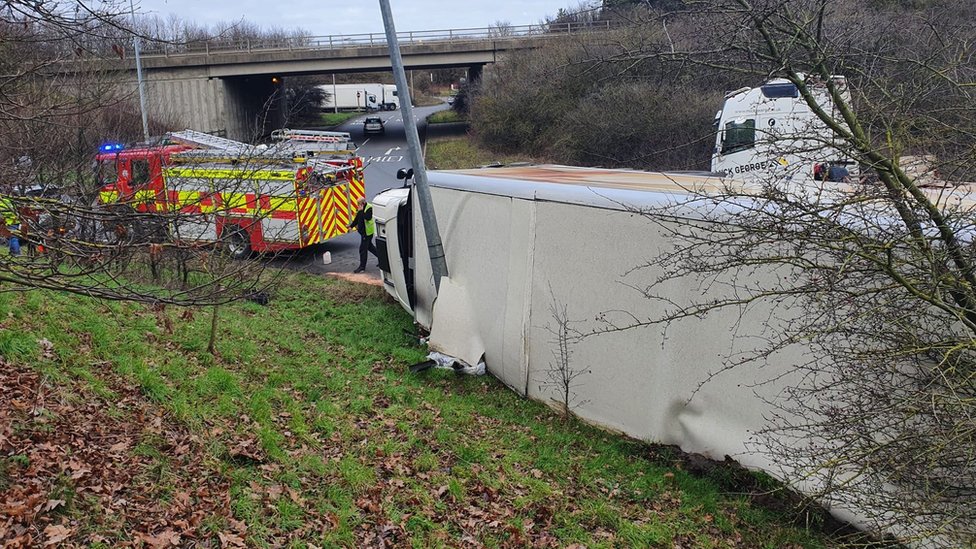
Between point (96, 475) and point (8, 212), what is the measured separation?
5.80 feet

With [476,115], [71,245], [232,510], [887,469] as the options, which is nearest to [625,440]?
[887,469]

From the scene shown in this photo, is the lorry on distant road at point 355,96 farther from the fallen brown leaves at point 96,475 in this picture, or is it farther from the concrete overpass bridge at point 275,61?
the fallen brown leaves at point 96,475

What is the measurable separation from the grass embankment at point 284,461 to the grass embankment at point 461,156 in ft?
88.0

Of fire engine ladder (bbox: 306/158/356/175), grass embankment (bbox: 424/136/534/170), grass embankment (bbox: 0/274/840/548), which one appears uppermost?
fire engine ladder (bbox: 306/158/356/175)

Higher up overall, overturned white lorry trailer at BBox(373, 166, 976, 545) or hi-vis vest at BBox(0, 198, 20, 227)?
hi-vis vest at BBox(0, 198, 20, 227)

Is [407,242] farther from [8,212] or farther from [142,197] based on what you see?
[8,212]

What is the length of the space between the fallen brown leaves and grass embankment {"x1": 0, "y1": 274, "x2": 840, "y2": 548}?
13 millimetres

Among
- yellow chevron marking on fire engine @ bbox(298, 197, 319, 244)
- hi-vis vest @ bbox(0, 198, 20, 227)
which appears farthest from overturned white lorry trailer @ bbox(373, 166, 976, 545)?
yellow chevron marking on fire engine @ bbox(298, 197, 319, 244)

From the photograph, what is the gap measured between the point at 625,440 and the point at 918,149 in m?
3.70

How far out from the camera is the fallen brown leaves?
4.07 metres

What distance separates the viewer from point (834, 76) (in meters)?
4.08

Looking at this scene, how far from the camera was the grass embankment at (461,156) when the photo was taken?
1404 inches

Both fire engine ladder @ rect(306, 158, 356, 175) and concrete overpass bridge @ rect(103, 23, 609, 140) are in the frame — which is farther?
concrete overpass bridge @ rect(103, 23, 609, 140)

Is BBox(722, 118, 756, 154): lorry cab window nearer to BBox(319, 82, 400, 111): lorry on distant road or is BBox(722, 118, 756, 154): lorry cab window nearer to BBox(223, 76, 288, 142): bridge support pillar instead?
BBox(223, 76, 288, 142): bridge support pillar
